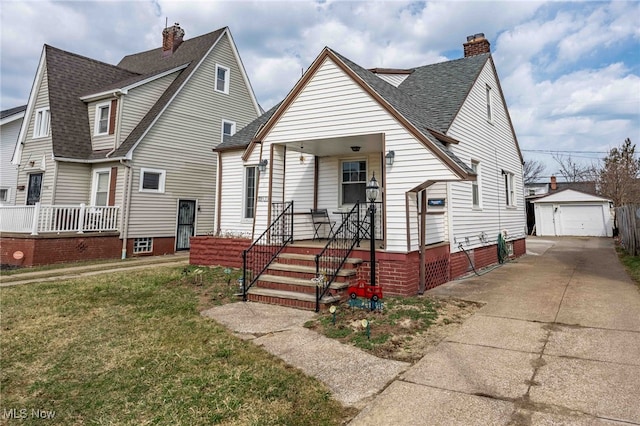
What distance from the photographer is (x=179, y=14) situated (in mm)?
20203

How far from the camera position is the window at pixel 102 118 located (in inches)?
614

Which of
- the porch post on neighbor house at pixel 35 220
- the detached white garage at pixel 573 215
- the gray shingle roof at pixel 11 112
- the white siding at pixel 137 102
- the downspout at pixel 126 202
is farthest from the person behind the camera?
the detached white garage at pixel 573 215

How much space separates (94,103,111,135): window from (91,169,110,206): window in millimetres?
2019

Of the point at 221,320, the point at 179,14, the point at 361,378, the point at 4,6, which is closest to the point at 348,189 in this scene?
the point at 221,320

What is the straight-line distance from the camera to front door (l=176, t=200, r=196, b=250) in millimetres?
16273

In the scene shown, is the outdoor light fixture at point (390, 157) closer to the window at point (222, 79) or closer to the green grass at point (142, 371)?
the green grass at point (142, 371)

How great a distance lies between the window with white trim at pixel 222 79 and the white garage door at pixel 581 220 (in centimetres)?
2677

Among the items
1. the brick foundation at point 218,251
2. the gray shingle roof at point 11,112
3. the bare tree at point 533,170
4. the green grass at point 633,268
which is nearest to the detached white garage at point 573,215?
the green grass at point 633,268

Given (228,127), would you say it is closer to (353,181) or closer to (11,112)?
(353,181)

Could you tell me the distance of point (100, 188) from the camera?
15.0 m

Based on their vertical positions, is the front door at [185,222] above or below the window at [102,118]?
below

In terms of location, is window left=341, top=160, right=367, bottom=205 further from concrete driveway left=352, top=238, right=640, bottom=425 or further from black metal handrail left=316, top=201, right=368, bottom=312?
concrete driveway left=352, top=238, right=640, bottom=425

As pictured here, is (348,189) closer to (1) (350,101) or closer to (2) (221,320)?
(1) (350,101)

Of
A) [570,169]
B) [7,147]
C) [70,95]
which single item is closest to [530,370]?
[70,95]
